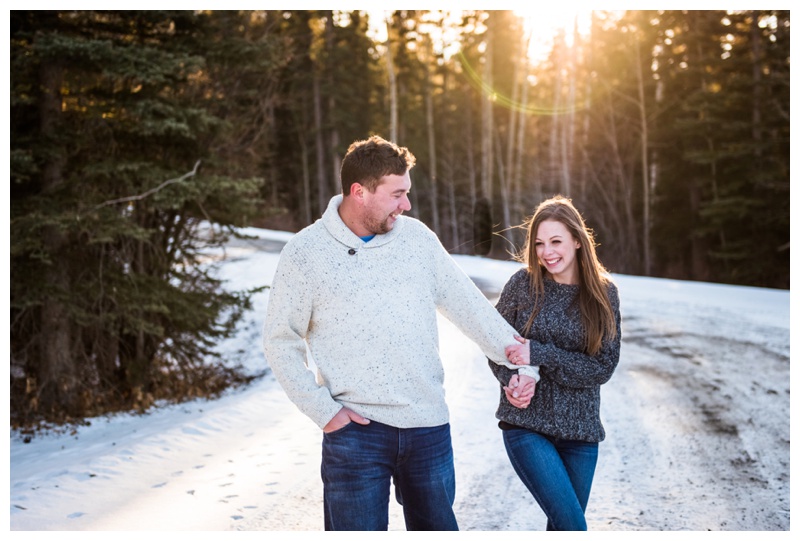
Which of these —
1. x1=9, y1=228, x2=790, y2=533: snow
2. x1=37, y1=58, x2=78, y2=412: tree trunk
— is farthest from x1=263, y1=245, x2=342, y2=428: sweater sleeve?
x1=37, y1=58, x2=78, y2=412: tree trunk

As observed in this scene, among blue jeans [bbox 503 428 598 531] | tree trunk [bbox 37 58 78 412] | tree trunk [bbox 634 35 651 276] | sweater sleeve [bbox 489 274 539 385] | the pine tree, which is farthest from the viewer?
tree trunk [bbox 634 35 651 276]

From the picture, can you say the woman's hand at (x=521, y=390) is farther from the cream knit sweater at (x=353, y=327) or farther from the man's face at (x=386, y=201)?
the man's face at (x=386, y=201)

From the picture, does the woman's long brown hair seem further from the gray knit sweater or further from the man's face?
the man's face

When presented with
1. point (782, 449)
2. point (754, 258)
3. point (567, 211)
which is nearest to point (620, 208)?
point (754, 258)

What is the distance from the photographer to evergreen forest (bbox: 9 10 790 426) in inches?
338

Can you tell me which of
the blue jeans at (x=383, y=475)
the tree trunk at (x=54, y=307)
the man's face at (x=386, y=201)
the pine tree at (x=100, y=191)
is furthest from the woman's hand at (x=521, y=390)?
the tree trunk at (x=54, y=307)

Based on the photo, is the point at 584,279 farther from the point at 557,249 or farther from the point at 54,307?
the point at 54,307

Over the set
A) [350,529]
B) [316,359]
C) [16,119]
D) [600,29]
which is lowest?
[350,529]

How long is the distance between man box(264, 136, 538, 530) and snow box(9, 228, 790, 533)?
6.57 feet

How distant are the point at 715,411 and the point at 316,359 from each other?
5.70m

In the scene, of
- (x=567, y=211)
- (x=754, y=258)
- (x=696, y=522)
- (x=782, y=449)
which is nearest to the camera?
(x=567, y=211)

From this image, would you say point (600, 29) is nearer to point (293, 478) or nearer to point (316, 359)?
point (293, 478)

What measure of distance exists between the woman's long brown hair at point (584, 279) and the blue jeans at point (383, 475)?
817 mm

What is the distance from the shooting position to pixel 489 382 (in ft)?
30.3
